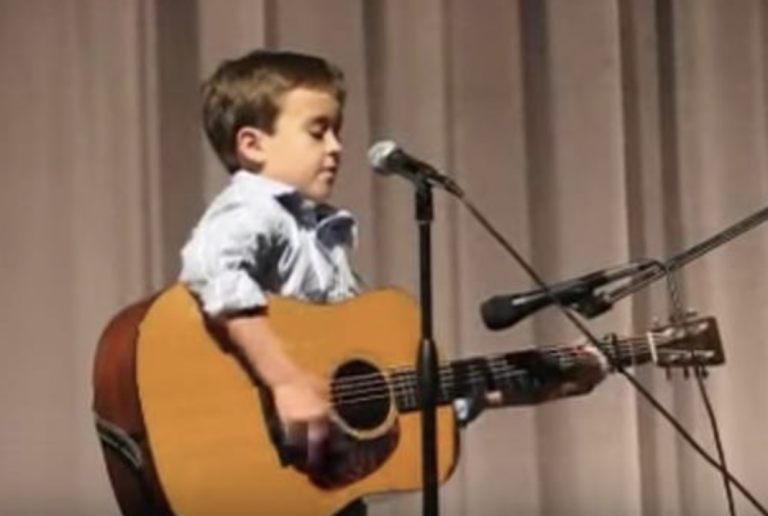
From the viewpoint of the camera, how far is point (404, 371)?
5.27ft

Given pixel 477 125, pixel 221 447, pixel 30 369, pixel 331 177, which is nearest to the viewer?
pixel 221 447

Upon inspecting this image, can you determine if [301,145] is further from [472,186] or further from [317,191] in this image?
[472,186]

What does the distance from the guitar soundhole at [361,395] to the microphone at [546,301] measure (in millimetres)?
120

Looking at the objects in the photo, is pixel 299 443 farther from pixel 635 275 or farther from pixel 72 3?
pixel 72 3

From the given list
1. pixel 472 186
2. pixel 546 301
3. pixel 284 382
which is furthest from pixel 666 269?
pixel 472 186

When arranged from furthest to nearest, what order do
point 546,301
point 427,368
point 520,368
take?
point 520,368
point 546,301
point 427,368

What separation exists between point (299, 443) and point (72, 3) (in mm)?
734

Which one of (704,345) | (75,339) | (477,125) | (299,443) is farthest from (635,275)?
(75,339)

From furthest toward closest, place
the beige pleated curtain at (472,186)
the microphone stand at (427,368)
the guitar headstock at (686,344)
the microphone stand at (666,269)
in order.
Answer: the beige pleated curtain at (472,186) < the guitar headstock at (686,344) < the microphone stand at (666,269) < the microphone stand at (427,368)

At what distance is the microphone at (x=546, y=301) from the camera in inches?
62.0

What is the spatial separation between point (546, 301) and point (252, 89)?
353 millimetres

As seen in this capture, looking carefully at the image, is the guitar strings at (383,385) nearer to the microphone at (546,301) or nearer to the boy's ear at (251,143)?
the microphone at (546,301)

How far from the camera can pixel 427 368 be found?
4.84 ft

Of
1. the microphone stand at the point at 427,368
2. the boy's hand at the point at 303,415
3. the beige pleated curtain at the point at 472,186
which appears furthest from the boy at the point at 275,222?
the beige pleated curtain at the point at 472,186
